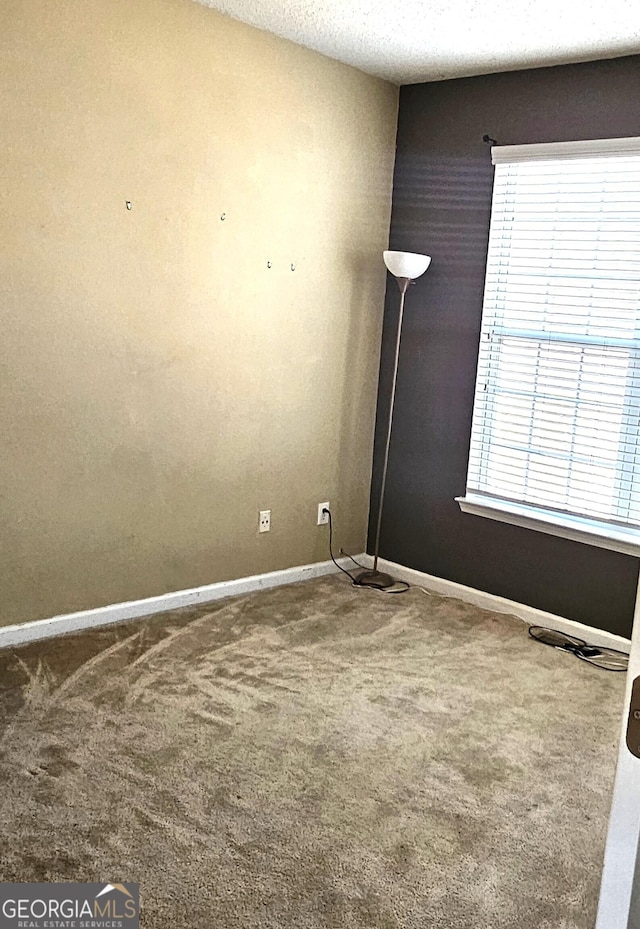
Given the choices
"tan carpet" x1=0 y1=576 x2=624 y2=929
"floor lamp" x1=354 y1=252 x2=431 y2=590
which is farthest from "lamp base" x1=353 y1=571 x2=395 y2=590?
"tan carpet" x1=0 y1=576 x2=624 y2=929

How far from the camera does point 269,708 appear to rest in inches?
122

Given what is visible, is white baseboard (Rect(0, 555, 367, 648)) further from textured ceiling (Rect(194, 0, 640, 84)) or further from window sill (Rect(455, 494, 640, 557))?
textured ceiling (Rect(194, 0, 640, 84))

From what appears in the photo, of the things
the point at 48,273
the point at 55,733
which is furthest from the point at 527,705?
the point at 48,273

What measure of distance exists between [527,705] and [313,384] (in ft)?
6.24

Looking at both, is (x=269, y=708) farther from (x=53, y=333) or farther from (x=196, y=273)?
(x=196, y=273)

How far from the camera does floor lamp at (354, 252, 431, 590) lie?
13.7ft

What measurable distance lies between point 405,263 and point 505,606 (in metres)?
1.71

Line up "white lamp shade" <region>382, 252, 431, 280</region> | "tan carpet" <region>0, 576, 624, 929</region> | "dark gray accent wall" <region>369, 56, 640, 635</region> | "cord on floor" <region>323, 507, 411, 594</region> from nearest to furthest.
Answer: "tan carpet" <region>0, 576, 624, 929</region>
"dark gray accent wall" <region>369, 56, 640, 635</region>
"white lamp shade" <region>382, 252, 431, 280</region>
"cord on floor" <region>323, 507, 411, 594</region>

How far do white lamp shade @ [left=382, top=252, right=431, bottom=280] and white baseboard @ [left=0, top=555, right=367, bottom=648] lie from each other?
1.55 metres

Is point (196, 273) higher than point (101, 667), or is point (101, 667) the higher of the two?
point (196, 273)

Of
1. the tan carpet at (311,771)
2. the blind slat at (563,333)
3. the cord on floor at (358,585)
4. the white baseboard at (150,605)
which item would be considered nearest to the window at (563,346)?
the blind slat at (563,333)

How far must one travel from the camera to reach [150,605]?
388 cm

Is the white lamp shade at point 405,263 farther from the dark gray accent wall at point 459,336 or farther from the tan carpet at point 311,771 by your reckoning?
the tan carpet at point 311,771

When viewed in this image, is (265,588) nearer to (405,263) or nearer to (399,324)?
(399,324)
